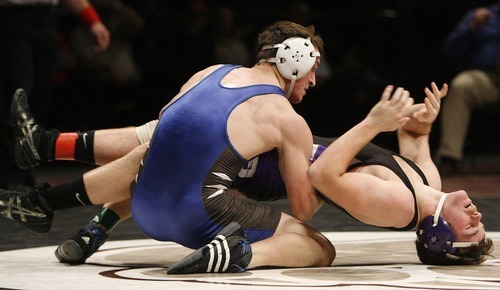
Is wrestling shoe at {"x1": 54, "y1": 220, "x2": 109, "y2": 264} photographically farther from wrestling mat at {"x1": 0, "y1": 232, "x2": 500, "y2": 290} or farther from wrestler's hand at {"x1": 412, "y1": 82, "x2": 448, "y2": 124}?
wrestler's hand at {"x1": 412, "y1": 82, "x2": 448, "y2": 124}

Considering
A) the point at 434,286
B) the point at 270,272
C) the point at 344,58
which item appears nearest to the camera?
the point at 434,286

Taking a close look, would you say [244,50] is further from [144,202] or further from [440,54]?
[144,202]

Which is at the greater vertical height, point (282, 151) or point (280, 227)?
point (282, 151)

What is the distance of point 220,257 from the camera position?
359 cm

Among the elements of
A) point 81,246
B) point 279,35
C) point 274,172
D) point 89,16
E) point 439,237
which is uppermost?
point 279,35

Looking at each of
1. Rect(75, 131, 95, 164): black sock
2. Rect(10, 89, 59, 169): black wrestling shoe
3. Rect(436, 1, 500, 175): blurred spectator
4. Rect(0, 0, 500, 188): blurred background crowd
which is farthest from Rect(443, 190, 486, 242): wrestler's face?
Rect(0, 0, 500, 188): blurred background crowd

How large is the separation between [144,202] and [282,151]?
0.50 metres

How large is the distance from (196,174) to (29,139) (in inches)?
36.6

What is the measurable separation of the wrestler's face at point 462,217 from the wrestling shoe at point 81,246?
125 centimetres

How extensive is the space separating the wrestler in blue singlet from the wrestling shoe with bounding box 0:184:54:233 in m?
0.40

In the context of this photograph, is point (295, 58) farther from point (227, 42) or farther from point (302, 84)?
point (227, 42)

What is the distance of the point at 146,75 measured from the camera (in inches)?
339

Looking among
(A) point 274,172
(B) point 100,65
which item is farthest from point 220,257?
(B) point 100,65

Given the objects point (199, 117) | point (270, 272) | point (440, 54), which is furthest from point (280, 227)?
point (440, 54)
